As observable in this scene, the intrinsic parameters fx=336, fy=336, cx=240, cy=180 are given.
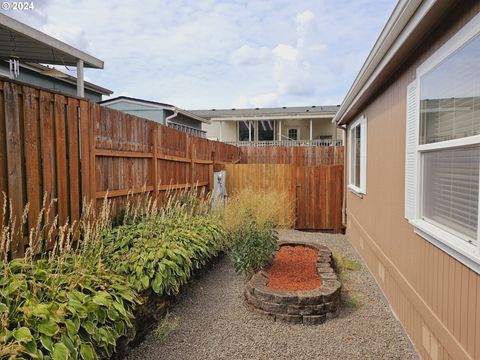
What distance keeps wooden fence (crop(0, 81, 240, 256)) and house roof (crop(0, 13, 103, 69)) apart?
2.07 metres

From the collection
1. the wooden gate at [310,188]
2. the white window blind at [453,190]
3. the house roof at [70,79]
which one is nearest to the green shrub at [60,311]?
the white window blind at [453,190]

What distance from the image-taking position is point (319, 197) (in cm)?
887

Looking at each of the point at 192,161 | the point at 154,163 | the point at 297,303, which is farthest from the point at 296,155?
the point at 297,303

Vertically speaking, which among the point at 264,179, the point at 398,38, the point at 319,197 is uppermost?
the point at 398,38

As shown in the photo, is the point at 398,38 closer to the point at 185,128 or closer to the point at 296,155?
the point at 296,155

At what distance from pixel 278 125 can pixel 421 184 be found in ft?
59.9

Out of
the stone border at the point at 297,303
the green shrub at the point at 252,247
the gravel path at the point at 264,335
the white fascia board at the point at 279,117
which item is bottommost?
the gravel path at the point at 264,335

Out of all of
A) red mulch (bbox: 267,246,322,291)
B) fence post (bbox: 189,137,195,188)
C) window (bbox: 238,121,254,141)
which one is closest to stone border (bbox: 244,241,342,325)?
red mulch (bbox: 267,246,322,291)

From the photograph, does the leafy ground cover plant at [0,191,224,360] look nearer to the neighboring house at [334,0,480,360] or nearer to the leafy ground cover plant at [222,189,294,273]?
the leafy ground cover plant at [222,189,294,273]

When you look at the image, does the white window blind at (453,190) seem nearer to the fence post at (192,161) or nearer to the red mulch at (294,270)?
the red mulch at (294,270)

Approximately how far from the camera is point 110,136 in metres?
4.44

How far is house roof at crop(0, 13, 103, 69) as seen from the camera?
507 cm

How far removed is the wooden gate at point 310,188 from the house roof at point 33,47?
194 inches

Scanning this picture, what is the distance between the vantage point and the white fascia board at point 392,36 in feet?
8.13
